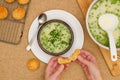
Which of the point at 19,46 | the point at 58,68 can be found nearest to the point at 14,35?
the point at 19,46

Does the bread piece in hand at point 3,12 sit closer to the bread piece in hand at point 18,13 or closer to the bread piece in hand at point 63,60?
the bread piece in hand at point 18,13

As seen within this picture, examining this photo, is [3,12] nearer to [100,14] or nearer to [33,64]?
[33,64]

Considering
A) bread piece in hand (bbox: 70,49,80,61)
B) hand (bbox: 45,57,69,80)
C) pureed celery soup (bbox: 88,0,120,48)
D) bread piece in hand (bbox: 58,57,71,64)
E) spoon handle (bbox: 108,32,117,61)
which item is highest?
pureed celery soup (bbox: 88,0,120,48)

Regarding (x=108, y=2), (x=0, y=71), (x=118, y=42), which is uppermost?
(x=108, y=2)

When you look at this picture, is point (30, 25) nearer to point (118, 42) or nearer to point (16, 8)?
point (16, 8)

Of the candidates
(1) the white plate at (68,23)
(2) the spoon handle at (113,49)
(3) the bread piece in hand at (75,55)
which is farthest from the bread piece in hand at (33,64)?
(2) the spoon handle at (113,49)

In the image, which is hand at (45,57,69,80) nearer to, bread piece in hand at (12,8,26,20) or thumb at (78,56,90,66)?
thumb at (78,56,90,66)

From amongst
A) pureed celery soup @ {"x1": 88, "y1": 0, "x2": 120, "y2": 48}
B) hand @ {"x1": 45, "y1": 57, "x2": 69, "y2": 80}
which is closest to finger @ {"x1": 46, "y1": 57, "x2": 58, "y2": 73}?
hand @ {"x1": 45, "y1": 57, "x2": 69, "y2": 80}
